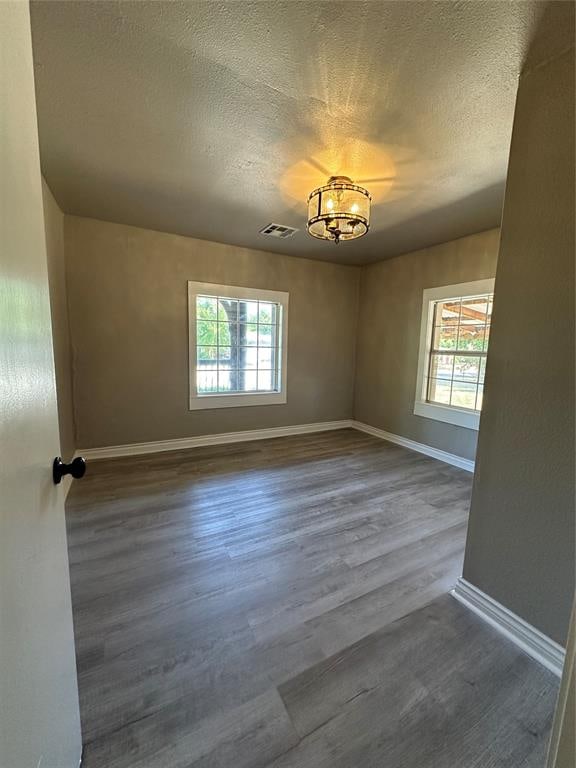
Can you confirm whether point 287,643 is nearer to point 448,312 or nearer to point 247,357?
point 247,357

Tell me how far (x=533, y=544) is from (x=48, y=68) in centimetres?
299

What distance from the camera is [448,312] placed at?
12.2 ft

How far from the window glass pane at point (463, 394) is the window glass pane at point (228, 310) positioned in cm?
275

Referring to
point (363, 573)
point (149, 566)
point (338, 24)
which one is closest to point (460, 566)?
point (363, 573)

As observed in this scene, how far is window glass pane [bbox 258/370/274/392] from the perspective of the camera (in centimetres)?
440

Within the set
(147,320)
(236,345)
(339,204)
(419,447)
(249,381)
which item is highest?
(339,204)

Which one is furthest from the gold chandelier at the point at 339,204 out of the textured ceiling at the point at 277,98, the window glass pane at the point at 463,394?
the window glass pane at the point at 463,394

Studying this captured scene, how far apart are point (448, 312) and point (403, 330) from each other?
59cm

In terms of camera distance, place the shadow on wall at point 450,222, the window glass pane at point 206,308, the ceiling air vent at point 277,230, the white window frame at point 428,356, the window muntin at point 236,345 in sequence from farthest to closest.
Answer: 1. the window muntin at point 236,345
2. the window glass pane at point 206,308
3. the white window frame at point 428,356
4. the ceiling air vent at point 277,230
5. the shadow on wall at point 450,222

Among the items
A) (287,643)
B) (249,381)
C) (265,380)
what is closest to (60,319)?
(249,381)

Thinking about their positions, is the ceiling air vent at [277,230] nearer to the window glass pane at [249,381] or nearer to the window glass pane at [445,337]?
the window glass pane at [249,381]

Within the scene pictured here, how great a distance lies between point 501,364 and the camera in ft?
4.89

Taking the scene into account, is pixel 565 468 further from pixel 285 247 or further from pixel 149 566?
pixel 285 247

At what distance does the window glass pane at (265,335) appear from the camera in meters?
4.32
